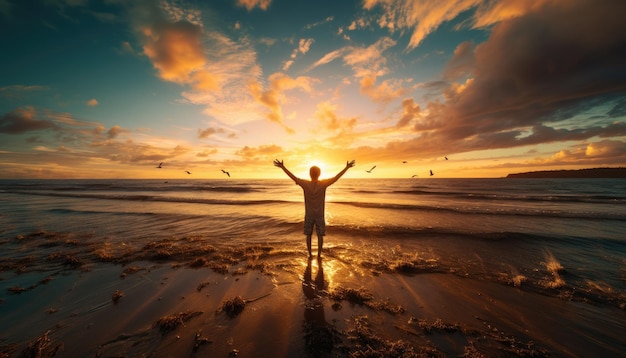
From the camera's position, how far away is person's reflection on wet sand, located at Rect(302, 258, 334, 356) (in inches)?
132

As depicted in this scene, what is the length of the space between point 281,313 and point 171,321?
74.6 inches

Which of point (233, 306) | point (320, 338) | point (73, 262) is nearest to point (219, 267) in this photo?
point (233, 306)

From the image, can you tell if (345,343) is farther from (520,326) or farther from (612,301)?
(612,301)

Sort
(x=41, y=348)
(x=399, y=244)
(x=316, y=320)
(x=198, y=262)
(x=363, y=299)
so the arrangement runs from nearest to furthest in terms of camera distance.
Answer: (x=41, y=348)
(x=316, y=320)
(x=363, y=299)
(x=198, y=262)
(x=399, y=244)

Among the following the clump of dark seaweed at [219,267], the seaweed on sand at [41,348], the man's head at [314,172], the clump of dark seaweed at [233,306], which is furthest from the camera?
the man's head at [314,172]

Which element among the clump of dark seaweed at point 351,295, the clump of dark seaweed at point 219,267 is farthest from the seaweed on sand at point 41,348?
the clump of dark seaweed at point 351,295

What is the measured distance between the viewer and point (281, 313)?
4.25 m

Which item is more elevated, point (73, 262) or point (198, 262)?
point (73, 262)

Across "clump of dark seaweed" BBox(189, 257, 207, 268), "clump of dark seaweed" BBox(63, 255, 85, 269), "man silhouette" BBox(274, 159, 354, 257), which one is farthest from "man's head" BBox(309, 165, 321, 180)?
"clump of dark seaweed" BBox(63, 255, 85, 269)

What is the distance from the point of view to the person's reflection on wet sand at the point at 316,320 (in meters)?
3.36

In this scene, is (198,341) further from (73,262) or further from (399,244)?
(399,244)

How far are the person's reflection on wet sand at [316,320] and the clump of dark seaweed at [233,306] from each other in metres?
1.27

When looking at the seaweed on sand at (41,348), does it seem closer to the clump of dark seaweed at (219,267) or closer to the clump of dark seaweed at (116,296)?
the clump of dark seaweed at (116,296)

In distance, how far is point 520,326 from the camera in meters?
3.97
